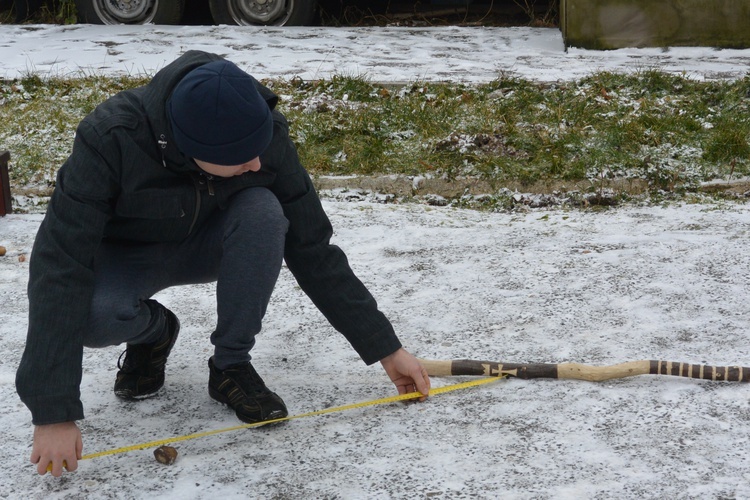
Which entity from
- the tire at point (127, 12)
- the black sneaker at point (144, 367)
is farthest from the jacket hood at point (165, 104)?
the tire at point (127, 12)

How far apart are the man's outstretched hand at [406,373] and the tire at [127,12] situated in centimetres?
591

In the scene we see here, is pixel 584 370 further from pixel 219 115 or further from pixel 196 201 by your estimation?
pixel 219 115

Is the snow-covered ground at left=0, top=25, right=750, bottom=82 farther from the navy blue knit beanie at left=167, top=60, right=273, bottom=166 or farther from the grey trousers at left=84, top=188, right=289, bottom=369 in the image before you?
the navy blue knit beanie at left=167, top=60, right=273, bottom=166

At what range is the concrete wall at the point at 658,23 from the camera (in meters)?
6.20

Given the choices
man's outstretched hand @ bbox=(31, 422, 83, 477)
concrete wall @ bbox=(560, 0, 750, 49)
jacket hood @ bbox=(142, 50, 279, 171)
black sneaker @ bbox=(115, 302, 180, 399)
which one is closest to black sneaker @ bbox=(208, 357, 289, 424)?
black sneaker @ bbox=(115, 302, 180, 399)

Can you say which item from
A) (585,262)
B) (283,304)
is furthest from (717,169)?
(283,304)

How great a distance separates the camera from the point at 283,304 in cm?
348

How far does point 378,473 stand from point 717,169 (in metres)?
3.00

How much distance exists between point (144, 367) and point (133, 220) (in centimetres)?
55

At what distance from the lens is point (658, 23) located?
630 cm

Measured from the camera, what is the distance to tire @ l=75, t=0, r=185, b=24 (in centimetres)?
776

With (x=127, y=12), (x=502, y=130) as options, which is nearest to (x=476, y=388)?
(x=502, y=130)

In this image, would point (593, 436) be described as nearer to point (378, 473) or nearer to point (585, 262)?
point (378, 473)

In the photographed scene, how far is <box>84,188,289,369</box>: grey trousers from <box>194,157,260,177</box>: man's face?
0.58 feet
